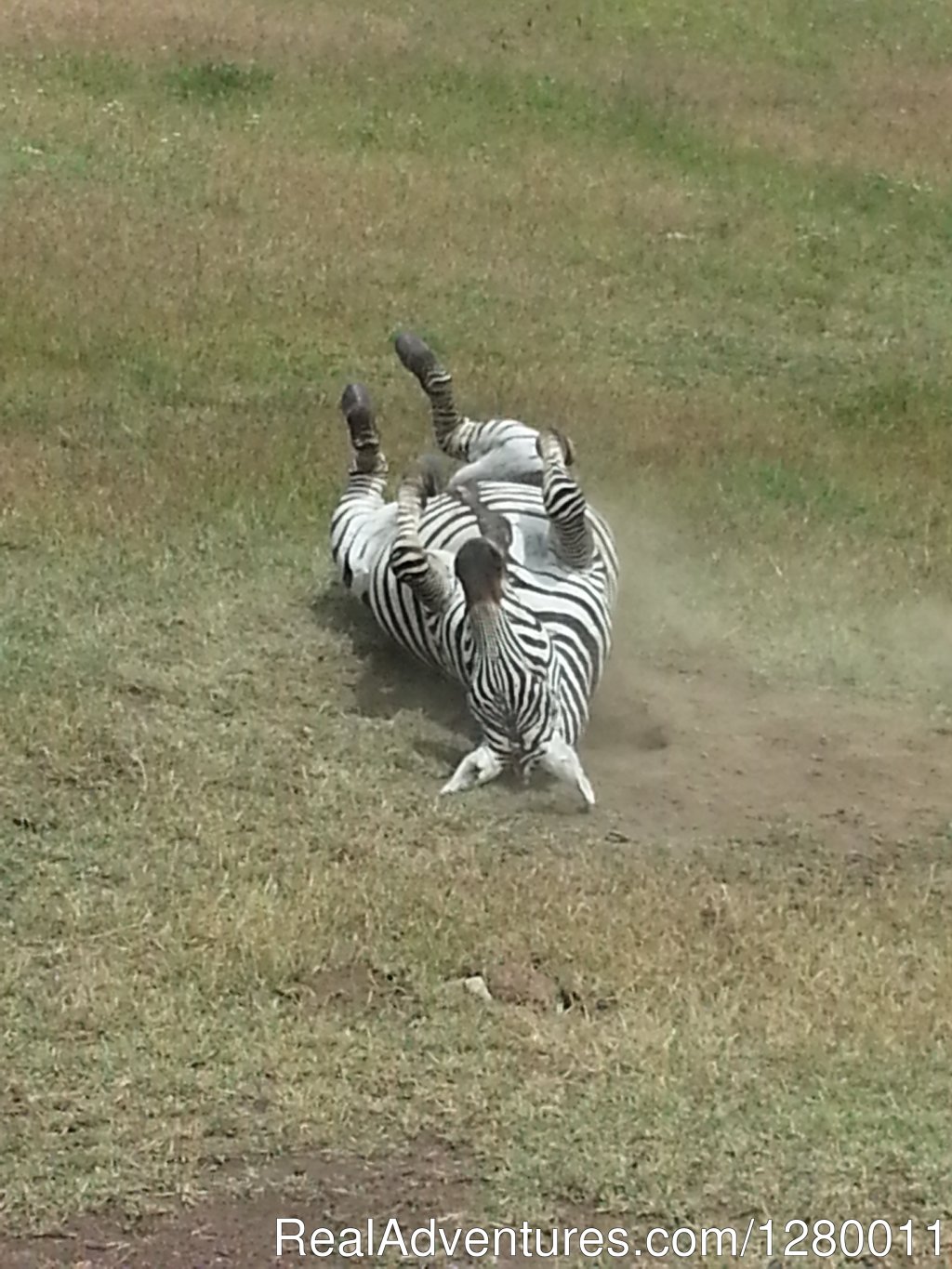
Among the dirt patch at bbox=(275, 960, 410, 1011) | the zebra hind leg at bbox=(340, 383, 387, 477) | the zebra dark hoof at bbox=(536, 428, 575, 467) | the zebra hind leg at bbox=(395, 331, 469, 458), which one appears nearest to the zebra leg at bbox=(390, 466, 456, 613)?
the zebra dark hoof at bbox=(536, 428, 575, 467)

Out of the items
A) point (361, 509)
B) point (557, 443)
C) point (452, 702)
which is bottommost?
point (452, 702)

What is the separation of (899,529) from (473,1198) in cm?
494

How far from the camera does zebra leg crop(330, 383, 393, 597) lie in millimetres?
6855

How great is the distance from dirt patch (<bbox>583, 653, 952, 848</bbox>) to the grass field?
2 cm

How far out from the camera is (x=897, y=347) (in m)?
11.1

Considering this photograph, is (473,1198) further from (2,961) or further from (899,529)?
(899,529)

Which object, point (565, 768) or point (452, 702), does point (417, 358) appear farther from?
point (565, 768)

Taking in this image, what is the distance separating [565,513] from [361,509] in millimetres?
1044

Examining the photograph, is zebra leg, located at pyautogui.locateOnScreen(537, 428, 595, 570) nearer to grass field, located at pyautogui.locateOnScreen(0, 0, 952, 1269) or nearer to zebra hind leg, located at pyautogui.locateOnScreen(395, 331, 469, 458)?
grass field, located at pyautogui.locateOnScreen(0, 0, 952, 1269)

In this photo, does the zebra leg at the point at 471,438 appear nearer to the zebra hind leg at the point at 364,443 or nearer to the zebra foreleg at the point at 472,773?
the zebra hind leg at the point at 364,443

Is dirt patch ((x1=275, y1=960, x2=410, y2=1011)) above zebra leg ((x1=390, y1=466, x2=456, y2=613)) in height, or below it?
below

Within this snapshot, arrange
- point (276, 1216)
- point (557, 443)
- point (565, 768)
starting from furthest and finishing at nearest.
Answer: point (557, 443)
point (565, 768)
point (276, 1216)

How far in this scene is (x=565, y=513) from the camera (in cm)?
643

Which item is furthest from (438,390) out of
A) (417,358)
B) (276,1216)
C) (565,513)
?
(276,1216)
